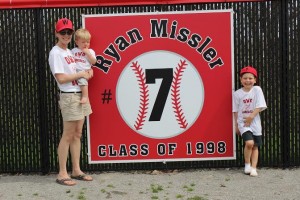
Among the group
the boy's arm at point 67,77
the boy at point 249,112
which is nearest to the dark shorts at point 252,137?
the boy at point 249,112

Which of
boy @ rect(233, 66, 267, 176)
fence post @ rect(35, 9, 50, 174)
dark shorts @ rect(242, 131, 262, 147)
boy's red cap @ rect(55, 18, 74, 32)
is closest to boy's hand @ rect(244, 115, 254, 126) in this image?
boy @ rect(233, 66, 267, 176)

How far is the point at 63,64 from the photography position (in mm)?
5277

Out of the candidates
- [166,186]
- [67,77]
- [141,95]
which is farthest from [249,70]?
[67,77]

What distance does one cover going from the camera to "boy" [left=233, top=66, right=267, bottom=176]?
17.9 ft

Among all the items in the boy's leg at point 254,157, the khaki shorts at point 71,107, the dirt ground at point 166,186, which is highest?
the khaki shorts at point 71,107

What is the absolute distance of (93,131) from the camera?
227 inches

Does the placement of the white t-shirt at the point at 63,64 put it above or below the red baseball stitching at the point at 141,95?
above

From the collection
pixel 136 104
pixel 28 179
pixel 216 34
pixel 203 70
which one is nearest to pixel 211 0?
pixel 216 34

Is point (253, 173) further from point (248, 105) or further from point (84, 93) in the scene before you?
point (84, 93)

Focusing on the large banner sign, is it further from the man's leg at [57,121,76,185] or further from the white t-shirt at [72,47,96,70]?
the man's leg at [57,121,76,185]

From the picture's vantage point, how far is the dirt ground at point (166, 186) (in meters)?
4.90

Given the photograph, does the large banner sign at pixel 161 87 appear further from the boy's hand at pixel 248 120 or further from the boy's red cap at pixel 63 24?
the boy's red cap at pixel 63 24

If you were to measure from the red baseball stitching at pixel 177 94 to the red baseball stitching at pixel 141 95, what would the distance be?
0.34 m

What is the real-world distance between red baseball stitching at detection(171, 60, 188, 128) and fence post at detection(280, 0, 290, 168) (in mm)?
1230
